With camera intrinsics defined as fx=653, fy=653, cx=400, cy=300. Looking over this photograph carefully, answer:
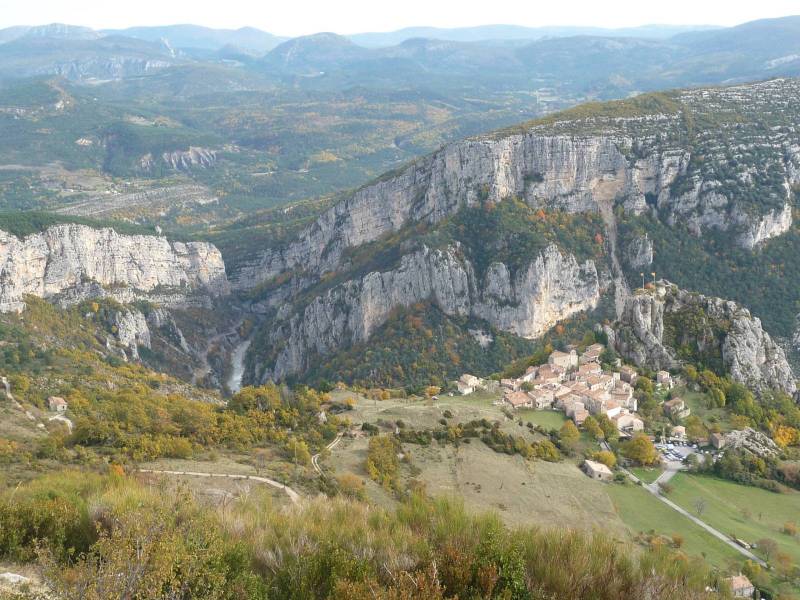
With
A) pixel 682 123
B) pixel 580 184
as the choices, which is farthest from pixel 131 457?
pixel 682 123

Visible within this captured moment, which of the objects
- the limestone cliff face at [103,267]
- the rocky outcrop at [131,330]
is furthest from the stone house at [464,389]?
the limestone cliff face at [103,267]

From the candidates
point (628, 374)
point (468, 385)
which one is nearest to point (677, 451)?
point (628, 374)

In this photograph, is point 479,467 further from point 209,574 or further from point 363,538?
point 209,574

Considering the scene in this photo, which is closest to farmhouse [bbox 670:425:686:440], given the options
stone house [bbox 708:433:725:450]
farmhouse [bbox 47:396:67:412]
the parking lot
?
the parking lot

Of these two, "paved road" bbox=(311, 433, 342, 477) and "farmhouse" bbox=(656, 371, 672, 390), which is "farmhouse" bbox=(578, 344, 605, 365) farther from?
"paved road" bbox=(311, 433, 342, 477)

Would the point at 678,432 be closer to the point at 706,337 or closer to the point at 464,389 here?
the point at 706,337

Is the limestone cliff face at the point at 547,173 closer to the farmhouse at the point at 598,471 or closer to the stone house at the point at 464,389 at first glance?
the stone house at the point at 464,389
